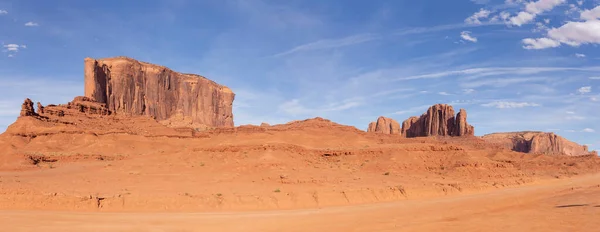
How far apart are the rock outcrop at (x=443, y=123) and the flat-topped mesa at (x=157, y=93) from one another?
210 ft

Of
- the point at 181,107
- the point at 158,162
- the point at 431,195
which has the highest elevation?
the point at 181,107

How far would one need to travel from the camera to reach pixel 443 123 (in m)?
127

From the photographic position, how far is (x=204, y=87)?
13400 cm

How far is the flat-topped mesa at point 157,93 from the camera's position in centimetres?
10462

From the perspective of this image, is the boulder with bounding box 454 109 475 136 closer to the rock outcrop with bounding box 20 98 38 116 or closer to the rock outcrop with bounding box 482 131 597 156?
the rock outcrop with bounding box 482 131 597 156

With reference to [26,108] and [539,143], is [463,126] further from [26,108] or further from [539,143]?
[26,108]

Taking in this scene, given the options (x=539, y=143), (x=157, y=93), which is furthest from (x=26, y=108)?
(x=539, y=143)

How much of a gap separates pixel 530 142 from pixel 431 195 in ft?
479

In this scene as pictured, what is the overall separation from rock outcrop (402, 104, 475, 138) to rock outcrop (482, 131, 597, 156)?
33251mm

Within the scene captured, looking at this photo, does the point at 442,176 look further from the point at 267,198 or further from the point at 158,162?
the point at 158,162

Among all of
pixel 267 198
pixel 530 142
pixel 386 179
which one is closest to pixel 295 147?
pixel 386 179

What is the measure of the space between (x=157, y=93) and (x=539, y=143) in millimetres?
133241

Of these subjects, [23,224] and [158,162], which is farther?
[158,162]

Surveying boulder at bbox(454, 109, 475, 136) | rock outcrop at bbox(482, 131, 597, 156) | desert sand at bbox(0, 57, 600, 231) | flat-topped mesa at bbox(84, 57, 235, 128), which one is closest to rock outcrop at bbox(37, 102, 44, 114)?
desert sand at bbox(0, 57, 600, 231)
